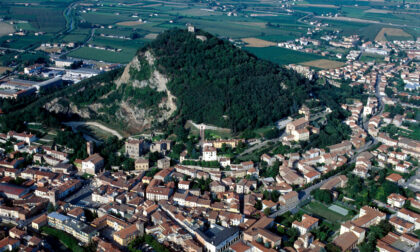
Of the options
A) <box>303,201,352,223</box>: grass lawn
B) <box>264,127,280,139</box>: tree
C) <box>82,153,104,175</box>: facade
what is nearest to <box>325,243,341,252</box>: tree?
<box>303,201,352,223</box>: grass lawn

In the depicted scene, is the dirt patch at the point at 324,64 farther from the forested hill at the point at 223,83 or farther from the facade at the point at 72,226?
the facade at the point at 72,226

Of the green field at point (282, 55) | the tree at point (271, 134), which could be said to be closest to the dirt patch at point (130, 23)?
the green field at point (282, 55)

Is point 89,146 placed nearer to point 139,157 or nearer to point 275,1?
point 139,157

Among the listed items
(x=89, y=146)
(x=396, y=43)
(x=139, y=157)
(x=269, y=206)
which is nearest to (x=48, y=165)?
(x=89, y=146)

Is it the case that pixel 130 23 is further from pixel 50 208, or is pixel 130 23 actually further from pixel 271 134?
pixel 50 208

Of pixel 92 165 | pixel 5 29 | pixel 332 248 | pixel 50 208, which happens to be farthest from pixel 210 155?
pixel 5 29

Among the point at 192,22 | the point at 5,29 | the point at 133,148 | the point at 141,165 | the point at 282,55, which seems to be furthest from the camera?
the point at 192,22
